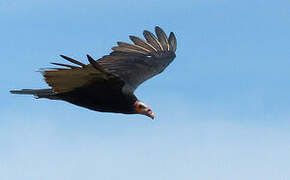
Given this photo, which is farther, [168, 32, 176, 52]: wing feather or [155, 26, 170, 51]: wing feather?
[168, 32, 176, 52]: wing feather

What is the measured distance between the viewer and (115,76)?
42.9 feet

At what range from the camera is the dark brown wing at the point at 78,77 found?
40.9ft

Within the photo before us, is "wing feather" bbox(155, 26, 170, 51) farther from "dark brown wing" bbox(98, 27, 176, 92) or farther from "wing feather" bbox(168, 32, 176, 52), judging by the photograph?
"wing feather" bbox(168, 32, 176, 52)

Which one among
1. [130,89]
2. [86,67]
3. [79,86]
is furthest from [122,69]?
[86,67]

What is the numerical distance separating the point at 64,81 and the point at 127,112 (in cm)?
193

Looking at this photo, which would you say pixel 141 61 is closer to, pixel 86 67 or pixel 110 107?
pixel 110 107

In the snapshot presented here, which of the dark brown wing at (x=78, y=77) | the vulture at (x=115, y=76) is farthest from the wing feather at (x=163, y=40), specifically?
the dark brown wing at (x=78, y=77)

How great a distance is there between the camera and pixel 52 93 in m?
14.4

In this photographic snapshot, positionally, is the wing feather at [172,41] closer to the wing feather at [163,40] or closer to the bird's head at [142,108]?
the wing feather at [163,40]

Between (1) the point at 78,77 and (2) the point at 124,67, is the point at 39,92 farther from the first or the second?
(2) the point at 124,67

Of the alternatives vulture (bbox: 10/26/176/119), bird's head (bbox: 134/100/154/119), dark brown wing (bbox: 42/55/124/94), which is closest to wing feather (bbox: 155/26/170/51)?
vulture (bbox: 10/26/176/119)

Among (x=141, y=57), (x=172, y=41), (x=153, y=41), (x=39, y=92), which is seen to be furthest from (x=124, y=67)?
(x=39, y=92)

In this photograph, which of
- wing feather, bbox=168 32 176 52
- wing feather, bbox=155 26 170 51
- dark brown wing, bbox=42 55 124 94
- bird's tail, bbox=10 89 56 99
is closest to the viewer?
dark brown wing, bbox=42 55 124 94

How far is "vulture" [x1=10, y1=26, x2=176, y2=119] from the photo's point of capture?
12852 mm
